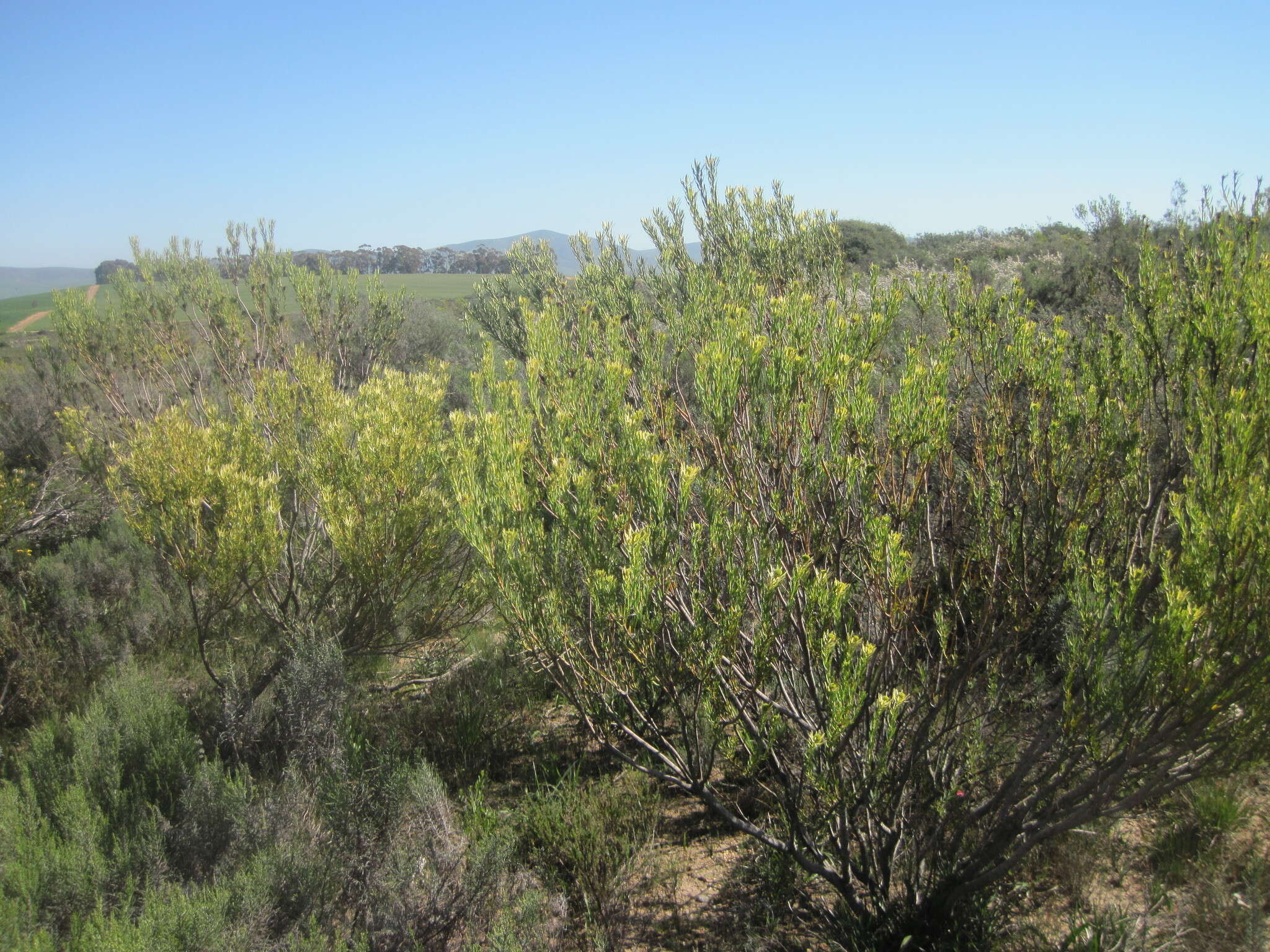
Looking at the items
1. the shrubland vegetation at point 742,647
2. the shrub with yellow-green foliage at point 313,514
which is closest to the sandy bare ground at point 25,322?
the shrub with yellow-green foliage at point 313,514

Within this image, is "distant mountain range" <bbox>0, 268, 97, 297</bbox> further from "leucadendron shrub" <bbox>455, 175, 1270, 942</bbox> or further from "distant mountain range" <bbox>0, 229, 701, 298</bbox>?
"leucadendron shrub" <bbox>455, 175, 1270, 942</bbox>

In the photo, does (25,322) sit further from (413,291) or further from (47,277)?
(47,277)

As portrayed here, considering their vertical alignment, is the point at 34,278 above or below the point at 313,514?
above

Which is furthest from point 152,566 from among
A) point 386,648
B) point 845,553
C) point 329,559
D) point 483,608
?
point 845,553

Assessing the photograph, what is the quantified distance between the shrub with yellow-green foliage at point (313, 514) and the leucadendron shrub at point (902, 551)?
4.39 ft

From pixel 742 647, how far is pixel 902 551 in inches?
38.0

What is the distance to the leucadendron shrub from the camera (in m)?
2.54

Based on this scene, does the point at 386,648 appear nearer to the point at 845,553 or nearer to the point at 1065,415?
the point at 845,553

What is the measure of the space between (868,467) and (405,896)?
3.21 meters

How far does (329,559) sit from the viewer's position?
19.9 feet

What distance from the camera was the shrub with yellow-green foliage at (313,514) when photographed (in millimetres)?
4766

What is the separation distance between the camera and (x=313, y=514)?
6.21 meters

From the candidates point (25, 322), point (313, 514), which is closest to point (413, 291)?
point (25, 322)

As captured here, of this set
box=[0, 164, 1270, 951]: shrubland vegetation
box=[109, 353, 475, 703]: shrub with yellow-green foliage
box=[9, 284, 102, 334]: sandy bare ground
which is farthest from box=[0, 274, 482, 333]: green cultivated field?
box=[0, 164, 1270, 951]: shrubland vegetation
